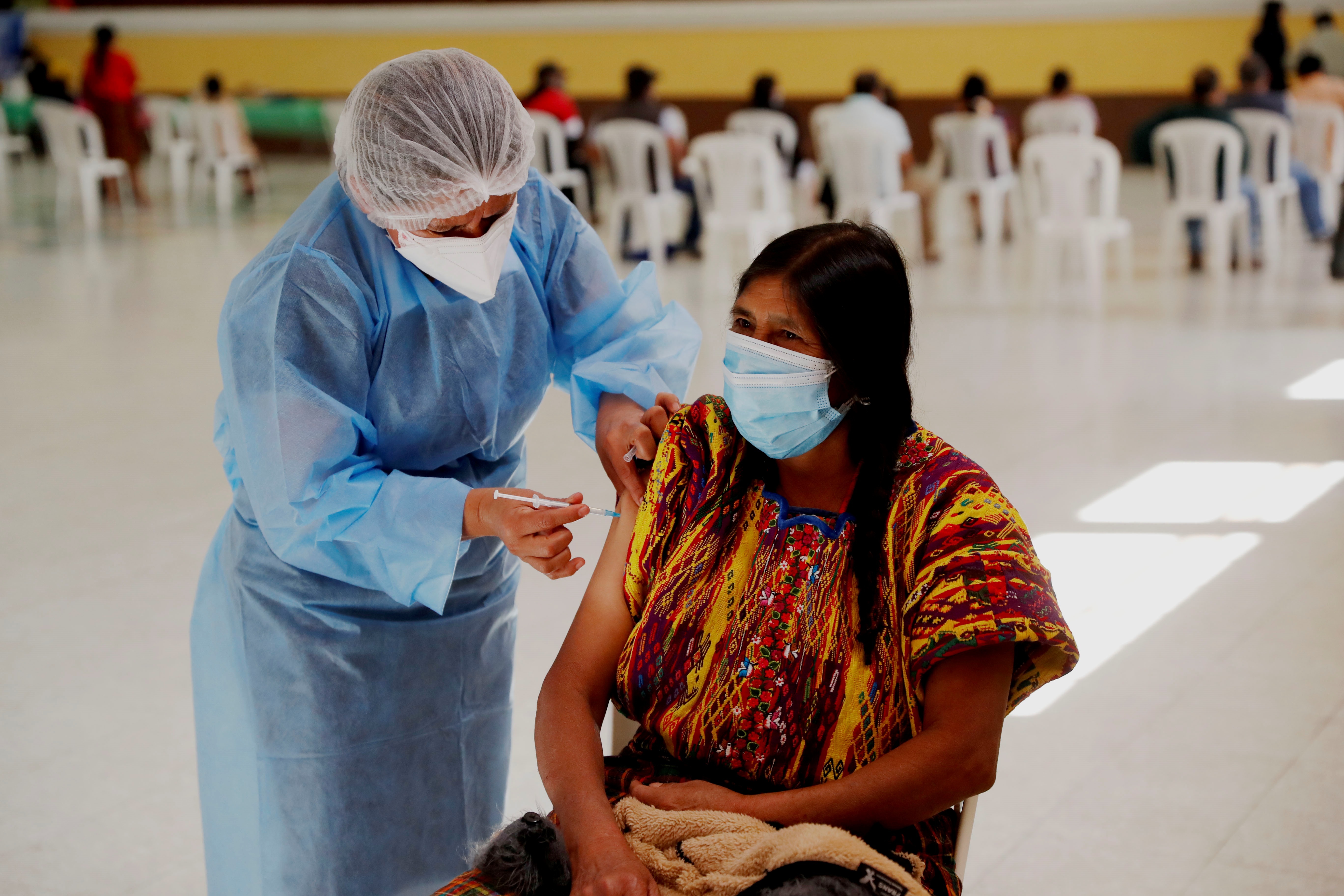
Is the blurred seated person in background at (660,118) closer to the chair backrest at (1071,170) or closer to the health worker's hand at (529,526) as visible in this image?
the chair backrest at (1071,170)

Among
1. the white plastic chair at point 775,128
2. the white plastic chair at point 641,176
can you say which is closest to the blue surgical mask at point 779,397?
the white plastic chair at point 641,176

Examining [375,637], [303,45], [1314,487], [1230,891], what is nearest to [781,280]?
[375,637]

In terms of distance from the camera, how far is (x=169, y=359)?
561cm

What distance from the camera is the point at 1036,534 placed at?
3.36m

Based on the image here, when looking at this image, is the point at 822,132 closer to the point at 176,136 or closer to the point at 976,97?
the point at 976,97

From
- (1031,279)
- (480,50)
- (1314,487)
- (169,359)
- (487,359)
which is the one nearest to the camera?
(487,359)

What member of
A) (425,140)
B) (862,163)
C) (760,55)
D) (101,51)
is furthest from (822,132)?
(425,140)

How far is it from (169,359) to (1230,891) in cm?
491

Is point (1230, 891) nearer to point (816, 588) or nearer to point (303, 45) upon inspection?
point (816, 588)

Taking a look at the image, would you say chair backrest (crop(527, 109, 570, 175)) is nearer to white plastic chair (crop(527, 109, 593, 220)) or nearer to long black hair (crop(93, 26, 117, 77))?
white plastic chair (crop(527, 109, 593, 220))

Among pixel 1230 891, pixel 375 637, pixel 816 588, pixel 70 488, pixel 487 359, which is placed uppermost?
pixel 487 359

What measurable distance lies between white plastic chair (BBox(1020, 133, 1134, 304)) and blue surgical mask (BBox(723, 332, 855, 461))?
220 inches

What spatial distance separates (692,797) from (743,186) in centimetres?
665

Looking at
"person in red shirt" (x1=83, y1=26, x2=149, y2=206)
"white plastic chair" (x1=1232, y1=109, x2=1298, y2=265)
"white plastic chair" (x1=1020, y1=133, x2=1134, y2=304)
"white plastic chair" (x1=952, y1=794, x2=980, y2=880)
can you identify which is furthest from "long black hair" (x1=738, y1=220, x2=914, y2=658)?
"person in red shirt" (x1=83, y1=26, x2=149, y2=206)
